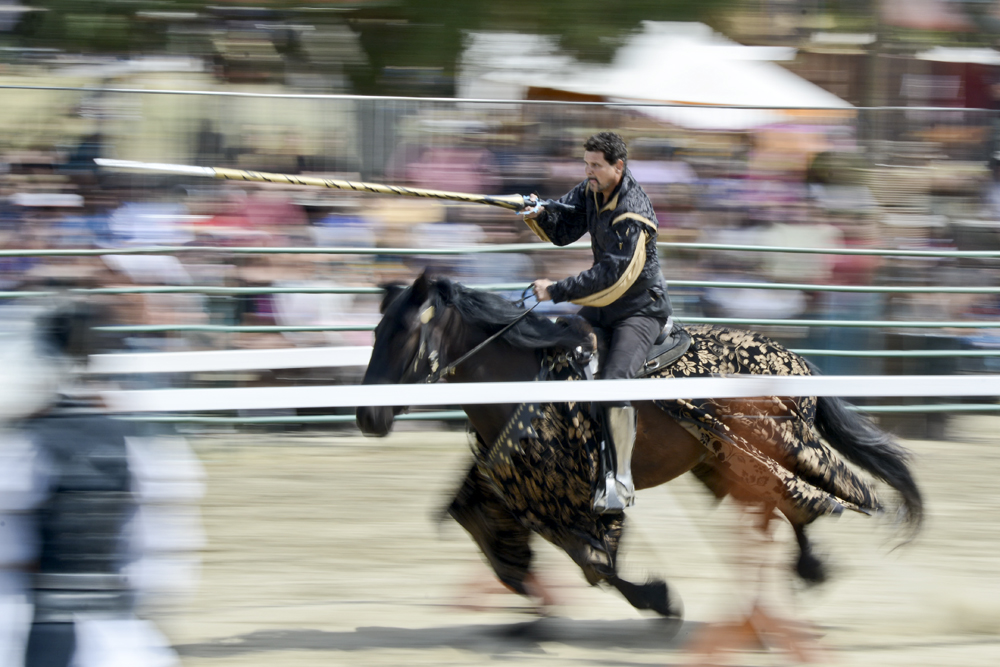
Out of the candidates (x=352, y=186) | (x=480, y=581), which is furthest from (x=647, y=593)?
(x=352, y=186)

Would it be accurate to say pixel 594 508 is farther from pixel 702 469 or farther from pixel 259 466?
pixel 259 466

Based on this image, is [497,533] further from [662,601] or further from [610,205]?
[610,205]

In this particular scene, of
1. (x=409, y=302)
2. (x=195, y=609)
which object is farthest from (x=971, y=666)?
(x=195, y=609)

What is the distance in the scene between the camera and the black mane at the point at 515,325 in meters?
4.27

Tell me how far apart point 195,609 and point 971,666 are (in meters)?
A: 2.90

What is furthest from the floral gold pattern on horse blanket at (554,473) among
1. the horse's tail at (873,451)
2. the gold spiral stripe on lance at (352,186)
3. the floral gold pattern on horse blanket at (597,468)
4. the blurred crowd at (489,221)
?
the blurred crowd at (489,221)

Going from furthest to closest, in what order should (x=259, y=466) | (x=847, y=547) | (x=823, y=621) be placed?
1. (x=259, y=466)
2. (x=847, y=547)
3. (x=823, y=621)

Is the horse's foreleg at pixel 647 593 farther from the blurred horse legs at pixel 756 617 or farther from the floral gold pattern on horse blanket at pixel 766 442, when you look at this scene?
the floral gold pattern on horse blanket at pixel 766 442

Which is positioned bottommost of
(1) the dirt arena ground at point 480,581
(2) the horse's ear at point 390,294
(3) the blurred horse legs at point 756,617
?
(1) the dirt arena ground at point 480,581

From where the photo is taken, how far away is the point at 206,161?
684cm

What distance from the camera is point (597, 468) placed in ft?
13.5

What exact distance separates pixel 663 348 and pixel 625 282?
1.18ft

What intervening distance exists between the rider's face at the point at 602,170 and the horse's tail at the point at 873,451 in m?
1.24

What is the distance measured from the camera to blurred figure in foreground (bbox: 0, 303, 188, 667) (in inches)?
96.3
